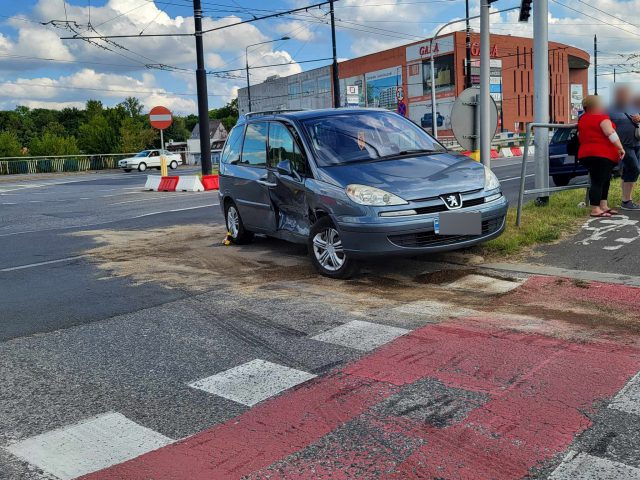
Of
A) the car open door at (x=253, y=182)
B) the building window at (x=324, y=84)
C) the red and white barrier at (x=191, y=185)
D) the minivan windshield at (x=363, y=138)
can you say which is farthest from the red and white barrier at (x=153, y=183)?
the building window at (x=324, y=84)

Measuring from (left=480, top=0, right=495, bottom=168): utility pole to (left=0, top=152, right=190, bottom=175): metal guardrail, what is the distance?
139 ft

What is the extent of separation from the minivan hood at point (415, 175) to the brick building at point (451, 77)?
178 feet

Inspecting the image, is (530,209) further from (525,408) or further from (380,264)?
(525,408)

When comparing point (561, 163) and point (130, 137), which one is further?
point (130, 137)

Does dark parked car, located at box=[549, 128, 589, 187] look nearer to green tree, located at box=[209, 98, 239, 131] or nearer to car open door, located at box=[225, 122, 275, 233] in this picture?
car open door, located at box=[225, 122, 275, 233]

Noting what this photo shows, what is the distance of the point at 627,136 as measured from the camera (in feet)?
29.6

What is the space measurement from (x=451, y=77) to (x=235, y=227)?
59.4 meters

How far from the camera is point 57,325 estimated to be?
545cm

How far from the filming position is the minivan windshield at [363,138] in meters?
7.13

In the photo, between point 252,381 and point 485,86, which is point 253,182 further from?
point 252,381

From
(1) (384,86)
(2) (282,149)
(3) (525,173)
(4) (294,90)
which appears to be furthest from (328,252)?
(4) (294,90)

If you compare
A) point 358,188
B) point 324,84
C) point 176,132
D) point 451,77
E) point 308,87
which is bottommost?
point 358,188

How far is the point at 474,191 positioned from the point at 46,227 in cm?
951

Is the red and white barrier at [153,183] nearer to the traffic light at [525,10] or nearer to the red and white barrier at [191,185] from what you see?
the red and white barrier at [191,185]
